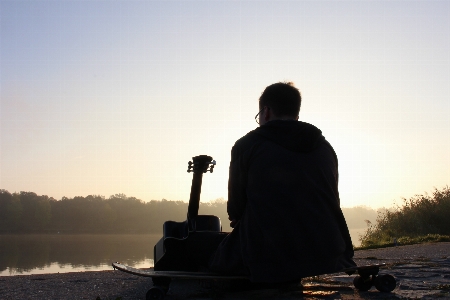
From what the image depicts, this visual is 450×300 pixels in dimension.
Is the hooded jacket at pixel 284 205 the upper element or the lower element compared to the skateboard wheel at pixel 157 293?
upper

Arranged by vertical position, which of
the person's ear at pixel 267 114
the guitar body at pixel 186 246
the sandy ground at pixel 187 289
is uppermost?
the person's ear at pixel 267 114

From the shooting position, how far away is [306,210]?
3.21 metres

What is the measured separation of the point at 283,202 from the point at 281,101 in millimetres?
786

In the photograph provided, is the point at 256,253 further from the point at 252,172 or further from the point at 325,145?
the point at 325,145

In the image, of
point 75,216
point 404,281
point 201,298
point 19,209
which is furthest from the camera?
point 75,216

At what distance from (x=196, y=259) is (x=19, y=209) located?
4853cm

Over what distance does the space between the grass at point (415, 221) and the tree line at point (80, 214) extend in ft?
104

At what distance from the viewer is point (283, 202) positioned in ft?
10.5

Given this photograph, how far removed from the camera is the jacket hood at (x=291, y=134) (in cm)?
329

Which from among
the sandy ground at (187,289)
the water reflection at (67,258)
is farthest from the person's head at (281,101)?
the water reflection at (67,258)

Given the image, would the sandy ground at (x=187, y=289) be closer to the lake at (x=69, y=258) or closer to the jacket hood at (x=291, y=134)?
the jacket hood at (x=291, y=134)

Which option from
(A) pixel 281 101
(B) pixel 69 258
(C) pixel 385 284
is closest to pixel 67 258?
(B) pixel 69 258

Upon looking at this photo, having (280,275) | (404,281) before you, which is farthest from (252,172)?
(404,281)

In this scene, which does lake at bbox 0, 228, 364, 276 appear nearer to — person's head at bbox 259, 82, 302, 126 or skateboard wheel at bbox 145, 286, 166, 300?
skateboard wheel at bbox 145, 286, 166, 300
